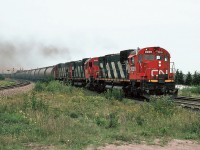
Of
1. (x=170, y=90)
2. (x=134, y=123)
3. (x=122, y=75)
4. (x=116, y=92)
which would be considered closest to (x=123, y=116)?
(x=134, y=123)

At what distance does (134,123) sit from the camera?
462 inches

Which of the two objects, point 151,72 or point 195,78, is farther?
point 195,78

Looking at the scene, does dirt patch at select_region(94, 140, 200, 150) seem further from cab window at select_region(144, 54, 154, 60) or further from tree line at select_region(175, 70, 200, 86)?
tree line at select_region(175, 70, 200, 86)

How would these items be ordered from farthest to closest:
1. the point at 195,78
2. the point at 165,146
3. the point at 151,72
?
1. the point at 195,78
2. the point at 151,72
3. the point at 165,146

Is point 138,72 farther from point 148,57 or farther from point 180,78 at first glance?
point 180,78

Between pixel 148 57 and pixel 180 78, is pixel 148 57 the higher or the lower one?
the higher one

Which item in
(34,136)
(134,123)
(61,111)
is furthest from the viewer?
(61,111)

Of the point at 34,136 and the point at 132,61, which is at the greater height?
the point at 132,61

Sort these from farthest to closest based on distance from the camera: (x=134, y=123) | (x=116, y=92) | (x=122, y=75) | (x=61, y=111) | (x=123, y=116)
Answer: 1. (x=122, y=75)
2. (x=116, y=92)
3. (x=61, y=111)
4. (x=123, y=116)
5. (x=134, y=123)

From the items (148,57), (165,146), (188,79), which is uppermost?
(148,57)

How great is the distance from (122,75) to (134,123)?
46.7 feet

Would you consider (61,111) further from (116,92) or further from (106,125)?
(116,92)

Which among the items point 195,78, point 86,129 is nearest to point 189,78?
point 195,78

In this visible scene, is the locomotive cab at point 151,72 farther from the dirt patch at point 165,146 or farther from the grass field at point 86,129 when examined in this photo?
the dirt patch at point 165,146
